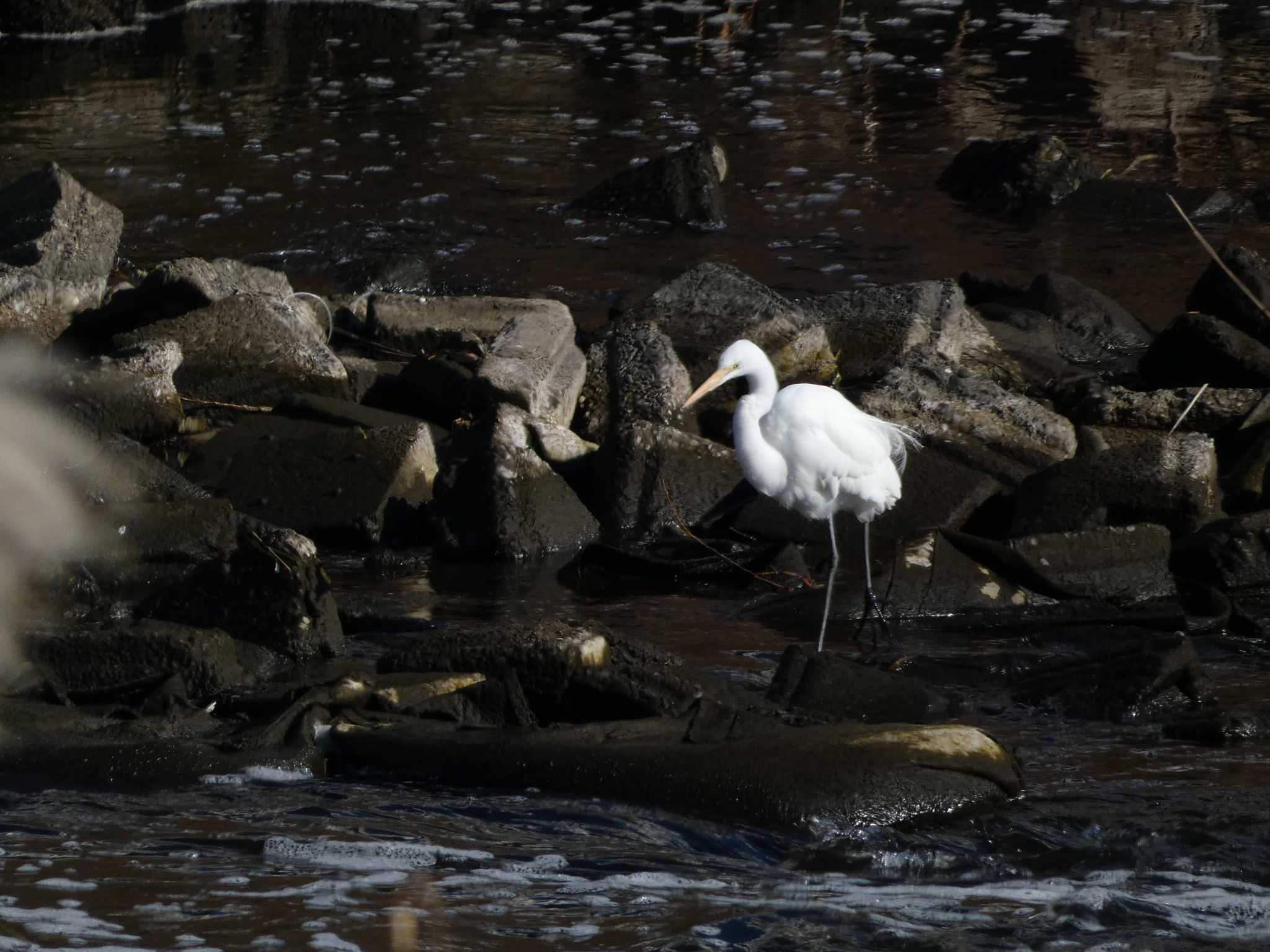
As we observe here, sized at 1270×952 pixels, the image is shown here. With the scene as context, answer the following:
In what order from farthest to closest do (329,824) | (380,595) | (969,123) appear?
1. (969,123)
2. (380,595)
3. (329,824)

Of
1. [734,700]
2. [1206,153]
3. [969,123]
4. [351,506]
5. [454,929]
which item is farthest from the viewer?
[969,123]

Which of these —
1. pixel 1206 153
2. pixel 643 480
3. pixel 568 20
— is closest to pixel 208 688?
pixel 643 480

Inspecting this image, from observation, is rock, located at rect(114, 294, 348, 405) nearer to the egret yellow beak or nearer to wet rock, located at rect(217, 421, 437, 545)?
wet rock, located at rect(217, 421, 437, 545)

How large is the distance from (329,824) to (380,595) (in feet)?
7.43

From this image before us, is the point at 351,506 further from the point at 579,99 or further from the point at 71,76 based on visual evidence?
the point at 71,76

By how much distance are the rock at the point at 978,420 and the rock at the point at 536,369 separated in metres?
1.39

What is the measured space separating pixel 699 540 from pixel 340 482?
157cm

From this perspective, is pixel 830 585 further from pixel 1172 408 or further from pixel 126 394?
pixel 126 394

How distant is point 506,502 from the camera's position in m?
6.98

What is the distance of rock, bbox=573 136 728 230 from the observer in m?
12.7

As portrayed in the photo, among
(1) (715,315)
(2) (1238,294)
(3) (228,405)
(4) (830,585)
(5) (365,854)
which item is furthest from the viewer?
(2) (1238,294)

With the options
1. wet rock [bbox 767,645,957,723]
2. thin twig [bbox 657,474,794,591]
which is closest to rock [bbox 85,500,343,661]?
wet rock [bbox 767,645,957,723]

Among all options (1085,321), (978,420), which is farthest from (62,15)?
(978,420)

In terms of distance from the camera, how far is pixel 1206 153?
1440cm
